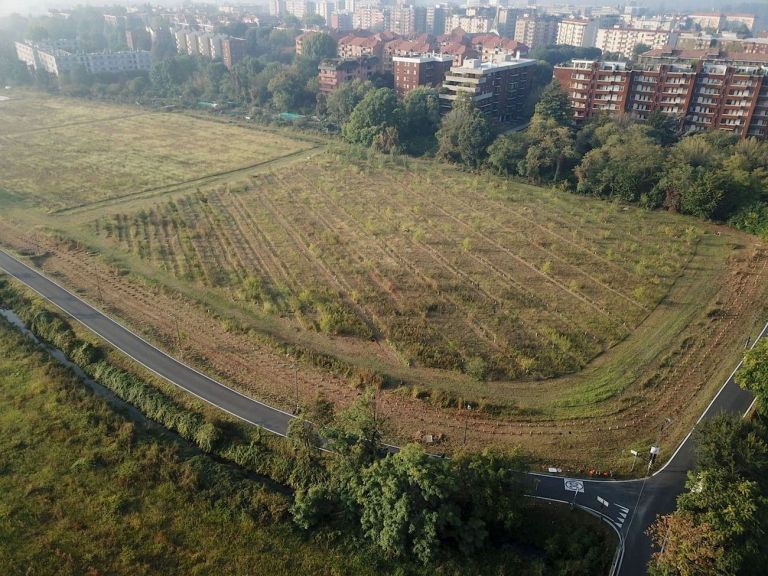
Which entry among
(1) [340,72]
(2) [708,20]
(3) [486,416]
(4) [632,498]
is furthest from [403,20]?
(4) [632,498]

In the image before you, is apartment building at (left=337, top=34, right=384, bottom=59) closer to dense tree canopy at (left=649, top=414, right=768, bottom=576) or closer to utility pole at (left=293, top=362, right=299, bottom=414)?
utility pole at (left=293, top=362, right=299, bottom=414)

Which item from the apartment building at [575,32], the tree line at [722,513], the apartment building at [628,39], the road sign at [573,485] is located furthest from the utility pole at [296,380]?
the apartment building at [575,32]

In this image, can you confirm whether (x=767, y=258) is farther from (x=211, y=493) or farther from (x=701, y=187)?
(x=211, y=493)

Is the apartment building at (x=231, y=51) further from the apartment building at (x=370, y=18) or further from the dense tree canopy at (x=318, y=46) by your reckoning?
the apartment building at (x=370, y=18)

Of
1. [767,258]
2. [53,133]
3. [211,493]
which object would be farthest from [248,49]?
[211,493]

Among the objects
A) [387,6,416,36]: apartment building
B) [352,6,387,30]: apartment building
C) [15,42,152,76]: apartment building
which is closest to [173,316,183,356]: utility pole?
[15,42,152,76]: apartment building
